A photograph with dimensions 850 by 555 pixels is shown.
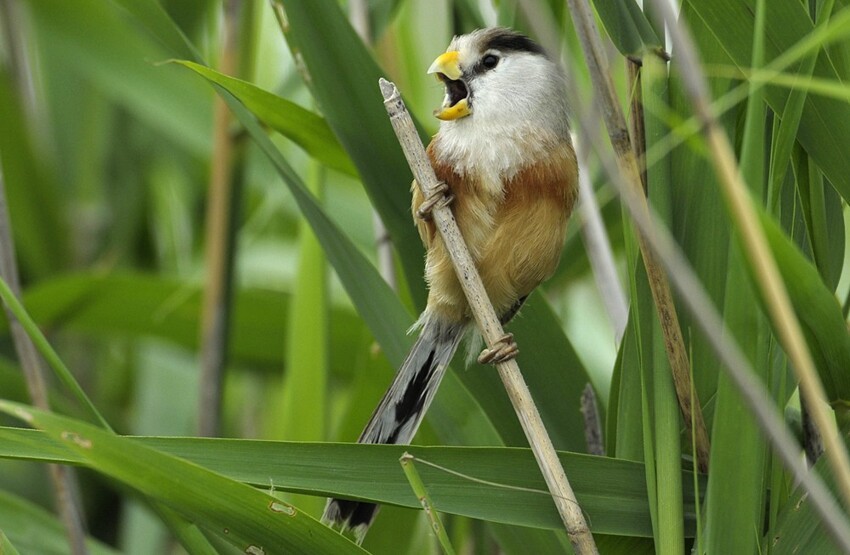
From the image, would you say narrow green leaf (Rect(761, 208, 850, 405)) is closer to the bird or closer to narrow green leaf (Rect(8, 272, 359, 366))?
the bird

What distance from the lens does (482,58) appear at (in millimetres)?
915

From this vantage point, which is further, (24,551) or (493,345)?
(24,551)

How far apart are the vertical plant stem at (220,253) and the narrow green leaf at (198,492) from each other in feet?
1.67

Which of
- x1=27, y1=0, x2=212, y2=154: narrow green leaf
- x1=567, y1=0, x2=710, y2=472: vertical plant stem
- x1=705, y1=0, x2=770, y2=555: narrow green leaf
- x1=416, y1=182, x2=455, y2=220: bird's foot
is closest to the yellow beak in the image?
x1=416, y1=182, x2=455, y2=220: bird's foot

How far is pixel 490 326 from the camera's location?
2.48ft

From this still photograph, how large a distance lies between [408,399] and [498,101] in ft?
0.93

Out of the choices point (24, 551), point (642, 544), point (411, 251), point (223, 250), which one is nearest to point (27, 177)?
point (223, 250)

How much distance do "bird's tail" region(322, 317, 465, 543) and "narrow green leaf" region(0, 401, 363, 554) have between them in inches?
6.4

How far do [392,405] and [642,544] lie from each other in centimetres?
24

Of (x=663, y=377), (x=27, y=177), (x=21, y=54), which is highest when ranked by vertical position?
(x=21, y=54)

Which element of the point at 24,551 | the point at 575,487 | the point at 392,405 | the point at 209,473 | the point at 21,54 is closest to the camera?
the point at 209,473

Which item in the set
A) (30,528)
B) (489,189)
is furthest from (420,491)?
(30,528)

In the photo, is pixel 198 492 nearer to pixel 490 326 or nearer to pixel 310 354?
pixel 490 326

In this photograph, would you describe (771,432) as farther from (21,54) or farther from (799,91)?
(21,54)
